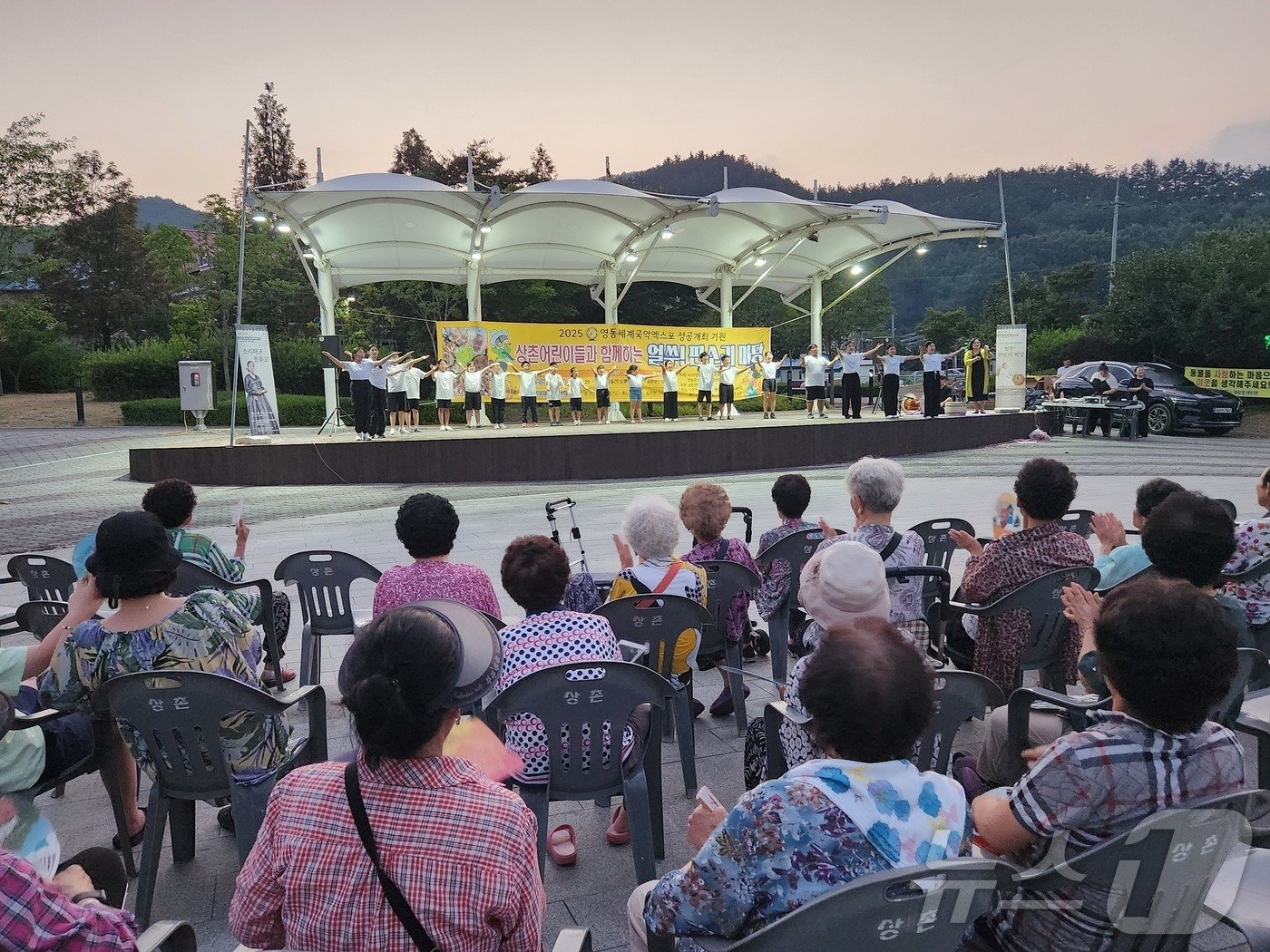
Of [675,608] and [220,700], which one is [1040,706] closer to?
[675,608]

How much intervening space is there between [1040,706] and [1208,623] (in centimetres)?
93

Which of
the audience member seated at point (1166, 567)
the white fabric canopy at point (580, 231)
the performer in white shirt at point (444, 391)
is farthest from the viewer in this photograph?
the performer in white shirt at point (444, 391)

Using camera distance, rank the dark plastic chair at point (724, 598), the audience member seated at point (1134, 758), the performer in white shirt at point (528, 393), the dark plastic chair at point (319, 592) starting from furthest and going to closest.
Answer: the performer in white shirt at point (528, 393), the dark plastic chair at point (319, 592), the dark plastic chair at point (724, 598), the audience member seated at point (1134, 758)

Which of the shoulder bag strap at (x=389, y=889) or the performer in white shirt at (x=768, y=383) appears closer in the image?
the shoulder bag strap at (x=389, y=889)

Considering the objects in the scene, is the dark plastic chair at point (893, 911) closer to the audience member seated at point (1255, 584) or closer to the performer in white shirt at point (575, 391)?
the audience member seated at point (1255, 584)

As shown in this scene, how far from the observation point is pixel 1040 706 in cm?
246

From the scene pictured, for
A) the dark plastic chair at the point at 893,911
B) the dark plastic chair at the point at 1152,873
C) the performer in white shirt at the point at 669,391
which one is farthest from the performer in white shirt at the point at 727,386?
the dark plastic chair at the point at 893,911

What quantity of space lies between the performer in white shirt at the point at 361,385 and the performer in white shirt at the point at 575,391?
6.06 meters

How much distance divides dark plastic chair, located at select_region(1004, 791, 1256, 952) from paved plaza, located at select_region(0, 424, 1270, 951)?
50.9 inches

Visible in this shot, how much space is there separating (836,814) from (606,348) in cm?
2161

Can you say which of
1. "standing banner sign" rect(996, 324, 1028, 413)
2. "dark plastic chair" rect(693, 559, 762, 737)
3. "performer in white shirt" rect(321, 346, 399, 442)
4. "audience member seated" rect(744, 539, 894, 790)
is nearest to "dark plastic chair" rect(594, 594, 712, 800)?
"dark plastic chair" rect(693, 559, 762, 737)

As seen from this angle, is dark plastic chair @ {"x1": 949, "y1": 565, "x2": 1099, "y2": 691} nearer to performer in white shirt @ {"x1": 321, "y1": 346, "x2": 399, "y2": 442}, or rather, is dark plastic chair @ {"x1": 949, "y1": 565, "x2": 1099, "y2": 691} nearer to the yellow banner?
performer in white shirt @ {"x1": 321, "y1": 346, "x2": 399, "y2": 442}

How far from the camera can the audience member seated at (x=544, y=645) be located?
2.54 m

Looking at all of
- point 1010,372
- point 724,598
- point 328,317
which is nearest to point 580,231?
point 328,317
